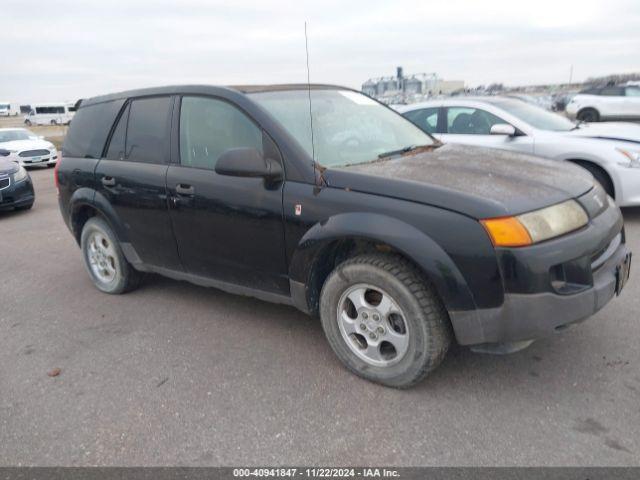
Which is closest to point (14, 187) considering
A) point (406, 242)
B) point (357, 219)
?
point (357, 219)

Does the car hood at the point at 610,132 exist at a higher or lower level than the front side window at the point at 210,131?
lower

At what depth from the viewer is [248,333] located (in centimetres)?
385

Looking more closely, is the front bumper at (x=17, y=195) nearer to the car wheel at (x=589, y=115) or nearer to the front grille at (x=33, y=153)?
the front grille at (x=33, y=153)

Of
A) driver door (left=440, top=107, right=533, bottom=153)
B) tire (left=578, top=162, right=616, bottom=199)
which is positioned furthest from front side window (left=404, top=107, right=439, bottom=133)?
tire (left=578, top=162, right=616, bottom=199)

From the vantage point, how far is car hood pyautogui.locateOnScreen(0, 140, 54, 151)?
54.0 feet

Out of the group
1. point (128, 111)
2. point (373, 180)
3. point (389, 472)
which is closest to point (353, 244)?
point (373, 180)

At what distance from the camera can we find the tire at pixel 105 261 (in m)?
4.61

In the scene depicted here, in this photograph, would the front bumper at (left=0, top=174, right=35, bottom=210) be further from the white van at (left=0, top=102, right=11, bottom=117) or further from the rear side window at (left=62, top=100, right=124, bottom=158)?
the white van at (left=0, top=102, right=11, bottom=117)

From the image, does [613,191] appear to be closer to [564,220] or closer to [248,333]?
[564,220]

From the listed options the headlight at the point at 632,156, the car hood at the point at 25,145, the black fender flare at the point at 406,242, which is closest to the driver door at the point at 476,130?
the headlight at the point at 632,156

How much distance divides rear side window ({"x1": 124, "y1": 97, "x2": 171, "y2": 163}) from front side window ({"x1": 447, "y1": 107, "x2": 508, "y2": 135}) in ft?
14.8

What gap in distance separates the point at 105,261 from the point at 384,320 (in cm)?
295

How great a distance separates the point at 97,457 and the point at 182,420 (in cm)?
44

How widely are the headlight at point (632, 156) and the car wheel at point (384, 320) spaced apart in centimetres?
458
